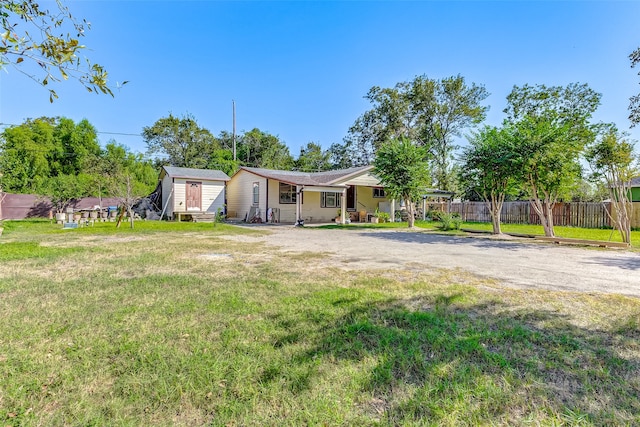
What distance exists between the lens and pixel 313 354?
2473 millimetres

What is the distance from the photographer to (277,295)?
4.00 m

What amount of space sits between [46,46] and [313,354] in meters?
2.84

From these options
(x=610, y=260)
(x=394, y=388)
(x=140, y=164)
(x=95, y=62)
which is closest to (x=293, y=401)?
(x=394, y=388)

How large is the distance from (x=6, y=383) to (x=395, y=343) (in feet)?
9.16

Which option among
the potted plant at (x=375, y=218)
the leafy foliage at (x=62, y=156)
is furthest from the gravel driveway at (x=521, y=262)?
the leafy foliage at (x=62, y=156)

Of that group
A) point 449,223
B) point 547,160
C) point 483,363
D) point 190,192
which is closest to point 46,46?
point 483,363

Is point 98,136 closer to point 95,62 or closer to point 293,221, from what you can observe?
point 293,221

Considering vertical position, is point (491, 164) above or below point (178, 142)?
below

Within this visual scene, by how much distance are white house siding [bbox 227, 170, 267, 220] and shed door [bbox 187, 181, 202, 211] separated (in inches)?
94.4

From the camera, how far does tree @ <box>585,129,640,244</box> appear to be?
8.65 meters

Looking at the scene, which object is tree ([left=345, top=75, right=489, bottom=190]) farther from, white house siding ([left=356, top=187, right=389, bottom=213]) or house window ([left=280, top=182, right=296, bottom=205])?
house window ([left=280, top=182, right=296, bottom=205])

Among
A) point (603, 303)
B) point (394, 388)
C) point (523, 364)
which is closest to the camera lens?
point (394, 388)

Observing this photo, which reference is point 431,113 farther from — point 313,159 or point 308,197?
point 308,197

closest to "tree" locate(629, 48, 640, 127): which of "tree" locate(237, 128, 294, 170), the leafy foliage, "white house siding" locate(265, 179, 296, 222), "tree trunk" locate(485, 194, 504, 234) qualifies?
"tree trunk" locate(485, 194, 504, 234)
